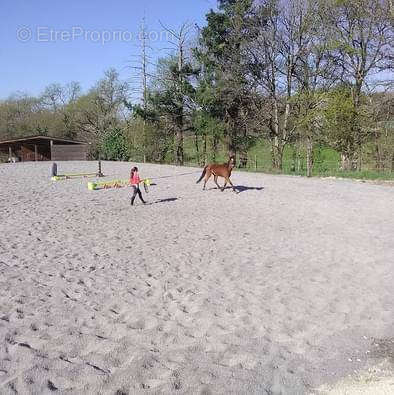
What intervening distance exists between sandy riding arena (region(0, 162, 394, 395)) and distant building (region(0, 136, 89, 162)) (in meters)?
31.9

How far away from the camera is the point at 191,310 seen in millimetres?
5312

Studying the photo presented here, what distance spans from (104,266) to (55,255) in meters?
1.12

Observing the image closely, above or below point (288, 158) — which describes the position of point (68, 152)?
above

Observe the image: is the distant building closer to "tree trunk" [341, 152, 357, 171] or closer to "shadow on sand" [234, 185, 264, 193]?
"tree trunk" [341, 152, 357, 171]

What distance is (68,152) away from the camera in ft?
139

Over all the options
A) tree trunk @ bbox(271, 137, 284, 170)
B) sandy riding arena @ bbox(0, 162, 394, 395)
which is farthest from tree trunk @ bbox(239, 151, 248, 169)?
sandy riding arena @ bbox(0, 162, 394, 395)

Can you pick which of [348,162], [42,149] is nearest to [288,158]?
[348,162]

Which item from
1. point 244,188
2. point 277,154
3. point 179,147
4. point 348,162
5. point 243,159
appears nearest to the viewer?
point 244,188

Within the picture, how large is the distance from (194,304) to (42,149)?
43531 millimetres

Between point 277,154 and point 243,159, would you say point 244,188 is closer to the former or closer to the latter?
point 277,154

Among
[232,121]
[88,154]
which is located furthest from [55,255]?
[88,154]

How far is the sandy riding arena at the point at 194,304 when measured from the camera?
3823 mm

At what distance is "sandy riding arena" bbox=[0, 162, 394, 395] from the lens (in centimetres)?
382

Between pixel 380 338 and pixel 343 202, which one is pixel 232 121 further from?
pixel 380 338
